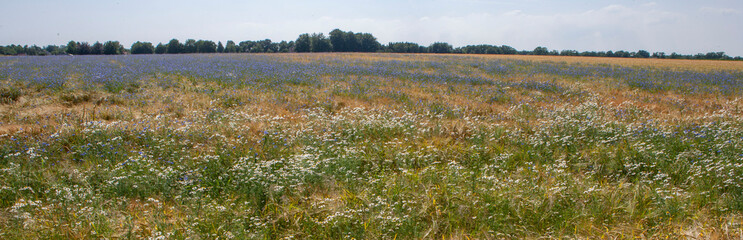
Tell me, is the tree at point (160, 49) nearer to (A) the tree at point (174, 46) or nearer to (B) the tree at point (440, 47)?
(A) the tree at point (174, 46)

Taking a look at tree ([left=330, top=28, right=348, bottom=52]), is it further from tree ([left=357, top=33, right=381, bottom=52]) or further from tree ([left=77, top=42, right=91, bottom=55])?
tree ([left=77, top=42, right=91, bottom=55])

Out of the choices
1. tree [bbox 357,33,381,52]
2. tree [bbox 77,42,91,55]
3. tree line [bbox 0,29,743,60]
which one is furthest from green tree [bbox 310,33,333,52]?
tree [bbox 77,42,91,55]

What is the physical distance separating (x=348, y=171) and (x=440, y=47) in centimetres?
7499

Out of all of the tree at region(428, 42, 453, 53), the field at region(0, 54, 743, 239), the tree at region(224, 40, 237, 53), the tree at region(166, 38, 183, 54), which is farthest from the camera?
the tree at region(428, 42, 453, 53)

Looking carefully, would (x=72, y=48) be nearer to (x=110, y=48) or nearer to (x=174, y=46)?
(x=110, y=48)

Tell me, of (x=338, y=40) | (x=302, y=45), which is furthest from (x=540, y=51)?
(x=302, y=45)

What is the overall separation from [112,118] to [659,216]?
33.7ft

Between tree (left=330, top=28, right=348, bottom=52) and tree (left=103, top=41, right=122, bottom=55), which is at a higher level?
tree (left=330, top=28, right=348, bottom=52)

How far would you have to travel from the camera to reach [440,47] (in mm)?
76625

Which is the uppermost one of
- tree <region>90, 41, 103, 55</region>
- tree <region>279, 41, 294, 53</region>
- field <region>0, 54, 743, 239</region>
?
tree <region>279, 41, 294, 53</region>

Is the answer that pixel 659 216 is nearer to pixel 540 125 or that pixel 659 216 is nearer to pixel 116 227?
pixel 540 125

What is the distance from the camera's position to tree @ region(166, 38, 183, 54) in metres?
56.8

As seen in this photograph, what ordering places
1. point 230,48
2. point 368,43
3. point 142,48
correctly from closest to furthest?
point 142,48 < point 230,48 < point 368,43

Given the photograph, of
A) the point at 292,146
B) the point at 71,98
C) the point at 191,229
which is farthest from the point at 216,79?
the point at 191,229
